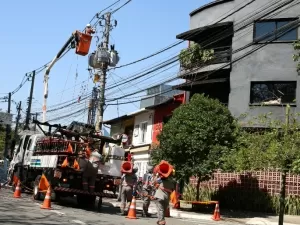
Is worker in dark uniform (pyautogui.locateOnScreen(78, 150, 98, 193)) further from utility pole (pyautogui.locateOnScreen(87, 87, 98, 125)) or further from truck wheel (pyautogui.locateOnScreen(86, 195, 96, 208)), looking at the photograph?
utility pole (pyautogui.locateOnScreen(87, 87, 98, 125))

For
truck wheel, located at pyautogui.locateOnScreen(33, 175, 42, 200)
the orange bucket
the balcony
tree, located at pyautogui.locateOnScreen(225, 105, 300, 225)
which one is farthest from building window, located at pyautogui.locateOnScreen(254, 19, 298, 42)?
truck wheel, located at pyautogui.locateOnScreen(33, 175, 42, 200)

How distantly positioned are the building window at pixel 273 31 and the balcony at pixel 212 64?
5.83 ft

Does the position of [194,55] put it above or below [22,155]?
above

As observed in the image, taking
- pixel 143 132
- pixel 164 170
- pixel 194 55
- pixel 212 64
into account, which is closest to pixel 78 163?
pixel 164 170

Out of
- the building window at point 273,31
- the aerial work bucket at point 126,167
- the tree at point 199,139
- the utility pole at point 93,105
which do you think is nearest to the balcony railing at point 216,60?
the building window at point 273,31

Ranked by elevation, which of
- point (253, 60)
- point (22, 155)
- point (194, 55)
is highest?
point (194, 55)

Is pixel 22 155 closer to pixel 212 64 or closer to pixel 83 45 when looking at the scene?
pixel 83 45

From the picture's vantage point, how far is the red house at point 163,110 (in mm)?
30344

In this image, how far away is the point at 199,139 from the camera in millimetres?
18609

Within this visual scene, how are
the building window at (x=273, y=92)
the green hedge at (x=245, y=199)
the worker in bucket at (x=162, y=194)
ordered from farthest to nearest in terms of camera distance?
1. the building window at (x=273, y=92)
2. the green hedge at (x=245, y=199)
3. the worker in bucket at (x=162, y=194)

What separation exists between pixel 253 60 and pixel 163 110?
9.34m

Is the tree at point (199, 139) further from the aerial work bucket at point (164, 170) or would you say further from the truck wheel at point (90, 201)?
the aerial work bucket at point (164, 170)

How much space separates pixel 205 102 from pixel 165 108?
40.1ft

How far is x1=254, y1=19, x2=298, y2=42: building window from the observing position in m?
23.2
